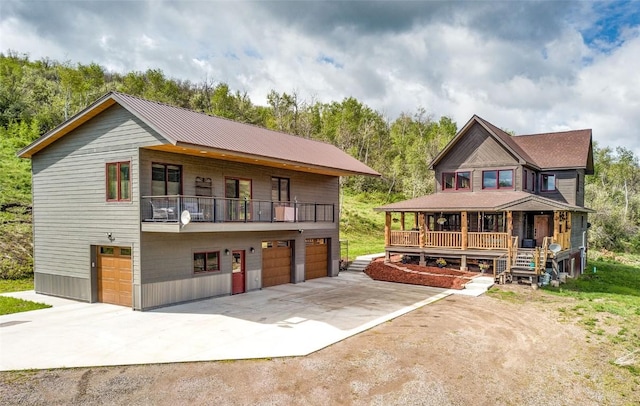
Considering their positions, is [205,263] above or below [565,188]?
below

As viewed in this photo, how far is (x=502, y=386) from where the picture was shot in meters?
7.89

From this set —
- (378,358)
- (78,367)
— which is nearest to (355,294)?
(378,358)

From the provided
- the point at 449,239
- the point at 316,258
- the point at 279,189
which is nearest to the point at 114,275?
the point at 279,189

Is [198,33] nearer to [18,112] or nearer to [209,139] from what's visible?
[209,139]

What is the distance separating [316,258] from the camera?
70.0ft

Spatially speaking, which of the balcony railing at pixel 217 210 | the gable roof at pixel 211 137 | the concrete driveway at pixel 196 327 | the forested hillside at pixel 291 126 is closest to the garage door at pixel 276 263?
the concrete driveway at pixel 196 327

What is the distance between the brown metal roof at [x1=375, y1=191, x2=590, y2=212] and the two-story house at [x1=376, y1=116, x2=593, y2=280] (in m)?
0.04

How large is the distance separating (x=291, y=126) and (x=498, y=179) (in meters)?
Answer: 34.9

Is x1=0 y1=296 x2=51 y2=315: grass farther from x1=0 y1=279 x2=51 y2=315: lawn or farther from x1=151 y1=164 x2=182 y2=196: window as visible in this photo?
x1=151 y1=164 x2=182 y2=196: window

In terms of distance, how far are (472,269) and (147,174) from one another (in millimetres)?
16653

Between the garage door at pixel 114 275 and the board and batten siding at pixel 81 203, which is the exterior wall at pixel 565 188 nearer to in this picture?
the board and batten siding at pixel 81 203

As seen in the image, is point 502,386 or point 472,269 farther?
point 472,269

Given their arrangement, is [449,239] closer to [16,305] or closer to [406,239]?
[406,239]

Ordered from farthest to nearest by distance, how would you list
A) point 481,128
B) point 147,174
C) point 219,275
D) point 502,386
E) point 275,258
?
1. point 481,128
2. point 275,258
3. point 219,275
4. point 147,174
5. point 502,386
